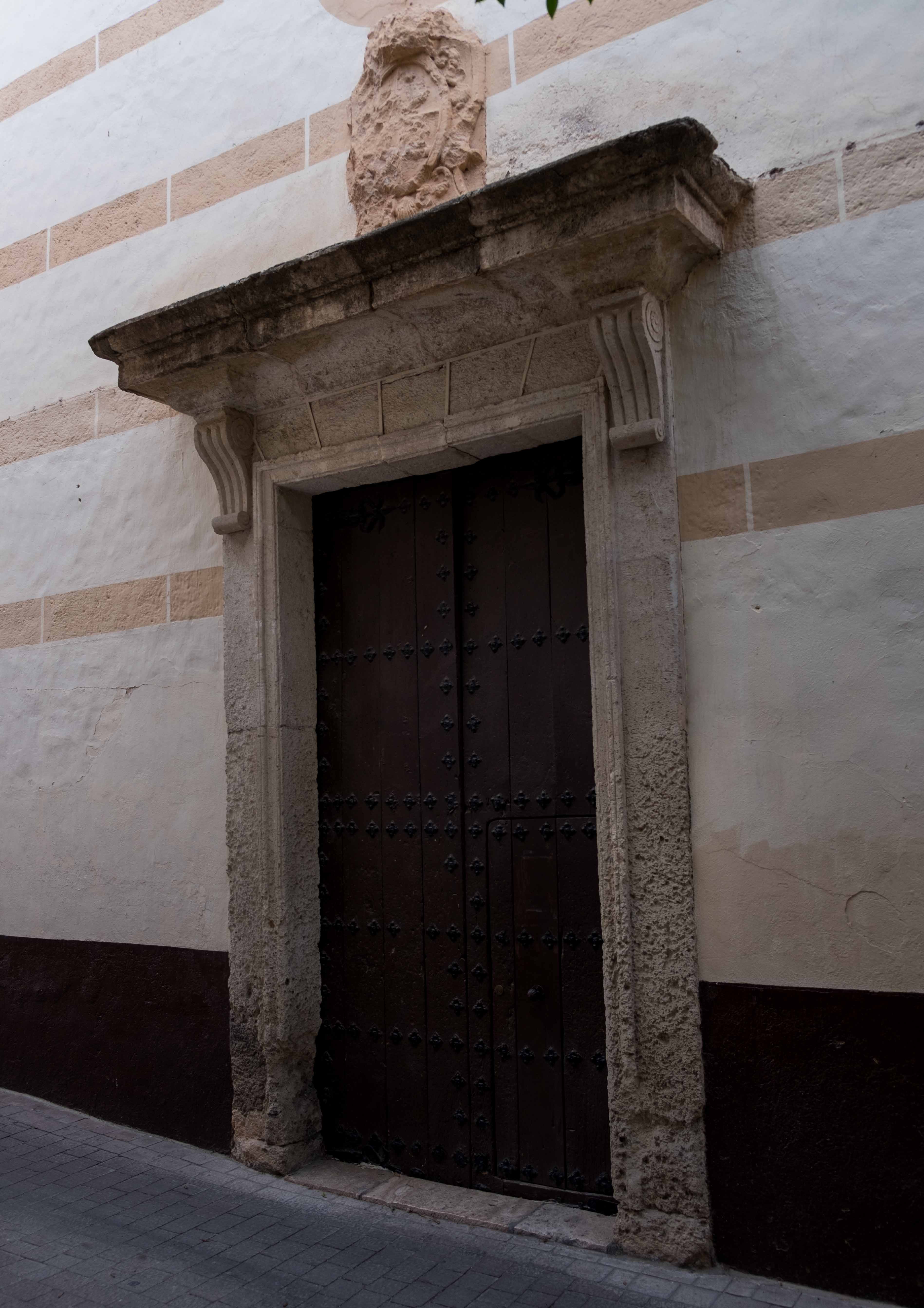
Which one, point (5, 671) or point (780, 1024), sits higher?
point (5, 671)

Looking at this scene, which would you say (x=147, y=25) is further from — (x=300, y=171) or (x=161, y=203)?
(x=300, y=171)

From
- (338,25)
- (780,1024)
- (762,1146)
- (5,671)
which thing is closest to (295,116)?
(338,25)

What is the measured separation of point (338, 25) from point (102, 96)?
147cm

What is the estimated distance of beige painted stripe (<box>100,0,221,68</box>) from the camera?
15.2 feet

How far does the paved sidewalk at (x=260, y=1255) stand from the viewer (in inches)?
112

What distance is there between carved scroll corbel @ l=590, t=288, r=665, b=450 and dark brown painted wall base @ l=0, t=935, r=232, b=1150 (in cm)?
246

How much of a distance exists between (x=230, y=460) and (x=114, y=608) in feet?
3.02

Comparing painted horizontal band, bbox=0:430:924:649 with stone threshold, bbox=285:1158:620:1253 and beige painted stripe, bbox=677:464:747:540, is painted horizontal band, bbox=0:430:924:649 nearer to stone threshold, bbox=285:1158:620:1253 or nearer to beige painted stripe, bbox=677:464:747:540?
beige painted stripe, bbox=677:464:747:540

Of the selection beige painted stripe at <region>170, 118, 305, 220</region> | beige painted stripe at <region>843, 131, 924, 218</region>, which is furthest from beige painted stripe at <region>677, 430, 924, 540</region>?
beige painted stripe at <region>170, 118, 305, 220</region>

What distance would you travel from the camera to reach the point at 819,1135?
2.77 m

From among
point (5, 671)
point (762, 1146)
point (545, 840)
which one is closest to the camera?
point (762, 1146)

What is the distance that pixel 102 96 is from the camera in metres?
4.94

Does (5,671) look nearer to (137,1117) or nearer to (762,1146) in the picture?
(137,1117)

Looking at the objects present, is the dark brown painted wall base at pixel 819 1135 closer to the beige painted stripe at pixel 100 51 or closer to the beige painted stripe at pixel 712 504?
the beige painted stripe at pixel 712 504
